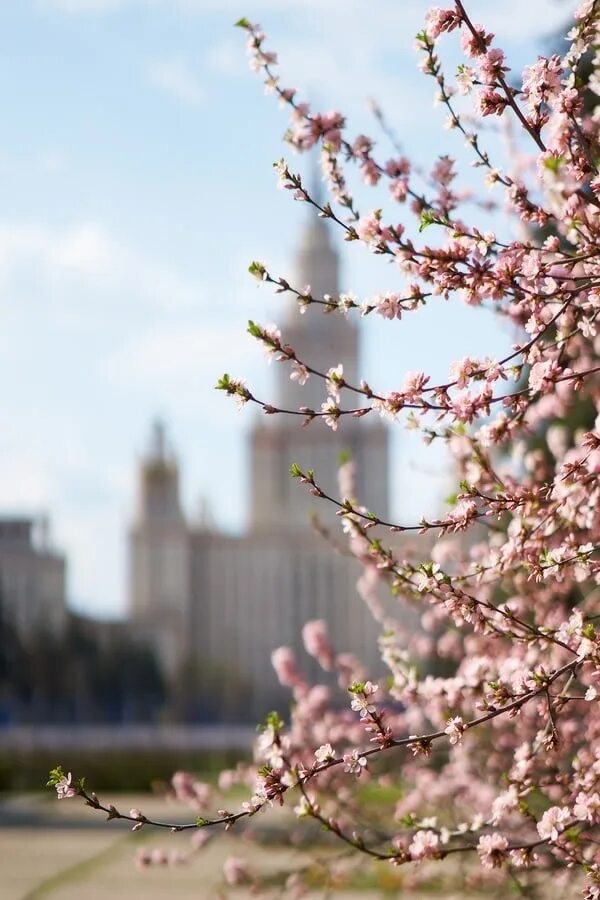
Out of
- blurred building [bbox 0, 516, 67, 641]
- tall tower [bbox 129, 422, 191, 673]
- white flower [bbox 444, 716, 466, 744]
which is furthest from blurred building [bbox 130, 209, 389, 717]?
white flower [bbox 444, 716, 466, 744]

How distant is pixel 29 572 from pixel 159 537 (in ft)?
83.9

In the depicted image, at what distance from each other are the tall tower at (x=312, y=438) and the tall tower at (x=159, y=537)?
6.84m

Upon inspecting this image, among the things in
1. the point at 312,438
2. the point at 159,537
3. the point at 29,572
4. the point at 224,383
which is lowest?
the point at 224,383

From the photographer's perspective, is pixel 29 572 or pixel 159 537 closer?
pixel 29 572

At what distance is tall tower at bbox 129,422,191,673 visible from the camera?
93.9m

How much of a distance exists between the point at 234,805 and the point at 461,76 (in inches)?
624

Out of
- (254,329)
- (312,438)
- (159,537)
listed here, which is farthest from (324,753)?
(312,438)

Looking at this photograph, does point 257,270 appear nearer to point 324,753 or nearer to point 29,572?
point 324,753

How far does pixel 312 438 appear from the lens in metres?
101

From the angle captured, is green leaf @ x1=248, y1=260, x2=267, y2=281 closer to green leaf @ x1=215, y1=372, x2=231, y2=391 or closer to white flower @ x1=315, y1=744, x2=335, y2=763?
green leaf @ x1=215, y1=372, x2=231, y2=391

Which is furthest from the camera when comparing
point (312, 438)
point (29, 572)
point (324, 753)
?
point (312, 438)

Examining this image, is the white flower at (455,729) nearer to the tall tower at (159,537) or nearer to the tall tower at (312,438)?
the tall tower at (159,537)

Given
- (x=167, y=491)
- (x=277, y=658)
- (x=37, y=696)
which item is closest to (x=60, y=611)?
(x=37, y=696)

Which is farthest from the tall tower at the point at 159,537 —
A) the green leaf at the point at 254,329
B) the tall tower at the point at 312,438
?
the green leaf at the point at 254,329
